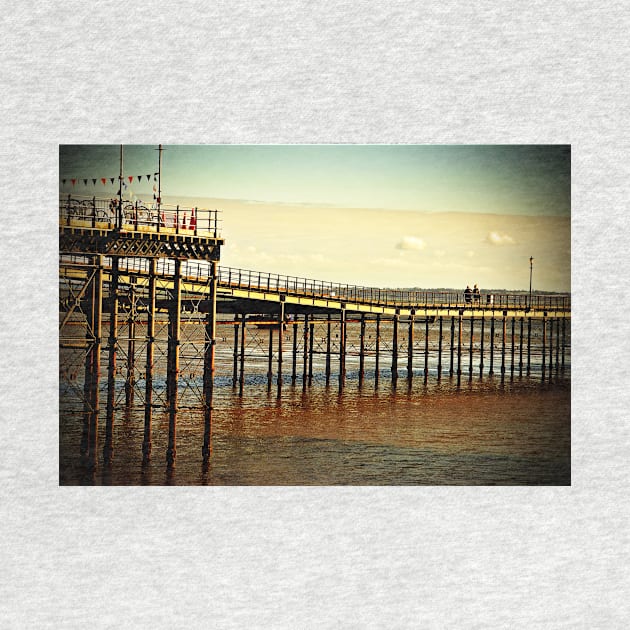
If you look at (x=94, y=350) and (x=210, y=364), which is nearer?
(x=94, y=350)

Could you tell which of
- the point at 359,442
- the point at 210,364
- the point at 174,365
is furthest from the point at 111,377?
the point at 359,442

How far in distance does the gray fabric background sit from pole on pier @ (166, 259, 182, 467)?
242 centimetres

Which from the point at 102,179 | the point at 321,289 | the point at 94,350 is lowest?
the point at 94,350

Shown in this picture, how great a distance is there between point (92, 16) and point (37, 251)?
2.62m

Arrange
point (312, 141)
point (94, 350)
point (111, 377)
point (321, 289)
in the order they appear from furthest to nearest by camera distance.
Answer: point (321, 289) < point (111, 377) < point (94, 350) < point (312, 141)

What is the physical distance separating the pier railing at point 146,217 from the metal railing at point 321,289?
618 mm

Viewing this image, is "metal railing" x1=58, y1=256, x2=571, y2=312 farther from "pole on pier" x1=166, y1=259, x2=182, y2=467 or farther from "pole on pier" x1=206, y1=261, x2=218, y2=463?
"pole on pier" x1=166, y1=259, x2=182, y2=467

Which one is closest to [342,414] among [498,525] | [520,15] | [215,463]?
[215,463]

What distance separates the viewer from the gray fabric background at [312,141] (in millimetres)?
12289

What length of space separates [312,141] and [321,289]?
3.96 m

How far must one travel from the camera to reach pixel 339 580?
12.3 metres

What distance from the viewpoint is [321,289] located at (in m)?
16.7

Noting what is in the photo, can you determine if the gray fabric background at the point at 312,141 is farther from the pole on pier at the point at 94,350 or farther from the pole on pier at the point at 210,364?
the pole on pier at the point at 210,364

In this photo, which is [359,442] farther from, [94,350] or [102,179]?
[102,179]
